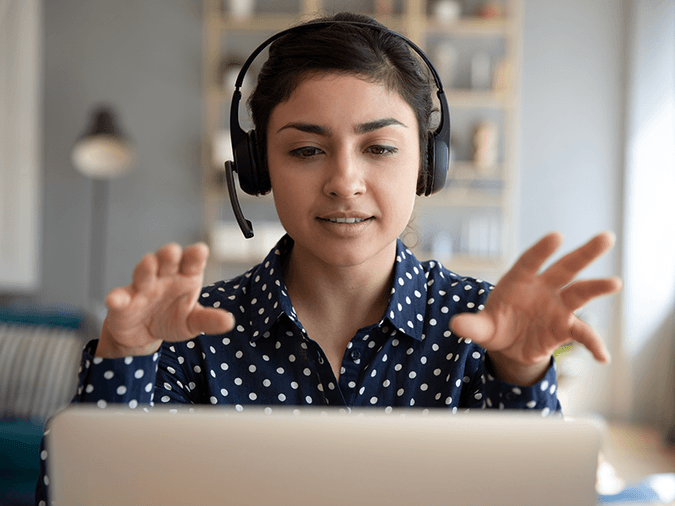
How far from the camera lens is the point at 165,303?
64 cm

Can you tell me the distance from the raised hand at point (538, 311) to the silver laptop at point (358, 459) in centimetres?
22

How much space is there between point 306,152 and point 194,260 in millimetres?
351

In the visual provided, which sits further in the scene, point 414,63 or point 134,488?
point 414,63

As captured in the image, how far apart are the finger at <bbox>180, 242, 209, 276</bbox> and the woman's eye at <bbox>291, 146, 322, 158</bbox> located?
0.33 meters

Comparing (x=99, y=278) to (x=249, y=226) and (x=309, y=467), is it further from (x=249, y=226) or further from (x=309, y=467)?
(x=309, y=467)

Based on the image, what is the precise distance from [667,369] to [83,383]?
3.71m

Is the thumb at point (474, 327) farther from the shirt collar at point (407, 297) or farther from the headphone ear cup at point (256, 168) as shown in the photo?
the headphone ear cup at point (256, 168)

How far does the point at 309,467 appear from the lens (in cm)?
39

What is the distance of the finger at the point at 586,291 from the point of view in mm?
593

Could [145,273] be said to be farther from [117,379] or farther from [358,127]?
[358,127]

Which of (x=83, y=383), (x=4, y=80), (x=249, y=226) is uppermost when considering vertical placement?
(x=4, y=80)

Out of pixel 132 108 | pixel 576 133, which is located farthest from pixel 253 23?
pixel 576 133

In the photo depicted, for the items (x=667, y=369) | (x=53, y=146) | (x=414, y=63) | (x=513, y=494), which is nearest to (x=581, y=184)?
(x=667, y=369)

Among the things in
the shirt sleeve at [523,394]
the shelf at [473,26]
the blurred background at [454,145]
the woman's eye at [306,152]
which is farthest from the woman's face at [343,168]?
the shelf at [473,26]
